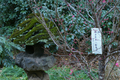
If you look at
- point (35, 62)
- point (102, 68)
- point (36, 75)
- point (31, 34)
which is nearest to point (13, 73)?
point (36, 75)

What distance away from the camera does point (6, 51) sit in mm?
2195

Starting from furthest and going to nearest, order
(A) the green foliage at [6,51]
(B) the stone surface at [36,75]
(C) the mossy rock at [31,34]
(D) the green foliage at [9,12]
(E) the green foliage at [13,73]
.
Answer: (D) the green foliage at [9,12]
(E) the green foliage at [13,73]
(B) the stone surface at [36,75]
(C) the mossy rock at [31,34]
(A) the green foliage at [6,51]

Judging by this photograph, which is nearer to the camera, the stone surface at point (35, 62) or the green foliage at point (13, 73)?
the stone surface at point (35, 62)

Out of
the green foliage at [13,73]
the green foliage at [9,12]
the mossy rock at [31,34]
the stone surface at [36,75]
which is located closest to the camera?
the mossy rock at [31,34]

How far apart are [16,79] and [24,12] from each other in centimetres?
232

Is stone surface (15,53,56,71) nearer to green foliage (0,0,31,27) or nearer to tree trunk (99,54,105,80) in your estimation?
tree trunk (99,54,105,80)

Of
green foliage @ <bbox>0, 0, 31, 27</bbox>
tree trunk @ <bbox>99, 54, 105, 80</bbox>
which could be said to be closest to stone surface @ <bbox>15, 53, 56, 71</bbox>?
tree trunk @ <bbox>99, 54, 105, 80</bbox>

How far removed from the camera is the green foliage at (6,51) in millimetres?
2096

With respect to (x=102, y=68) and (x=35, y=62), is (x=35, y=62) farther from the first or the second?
(x=102, y=68)

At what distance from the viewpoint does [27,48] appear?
281cm

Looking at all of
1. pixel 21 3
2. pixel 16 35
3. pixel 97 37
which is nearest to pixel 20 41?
pixel 16 35

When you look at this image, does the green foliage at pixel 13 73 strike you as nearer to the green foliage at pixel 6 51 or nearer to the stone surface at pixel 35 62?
the stone surface at pixel 35 62

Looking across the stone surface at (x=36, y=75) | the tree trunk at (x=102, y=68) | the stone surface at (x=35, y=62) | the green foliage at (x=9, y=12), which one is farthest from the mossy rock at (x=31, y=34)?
the green foliage at (x=9, y=12)

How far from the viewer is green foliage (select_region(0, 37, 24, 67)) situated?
6.88 ft
